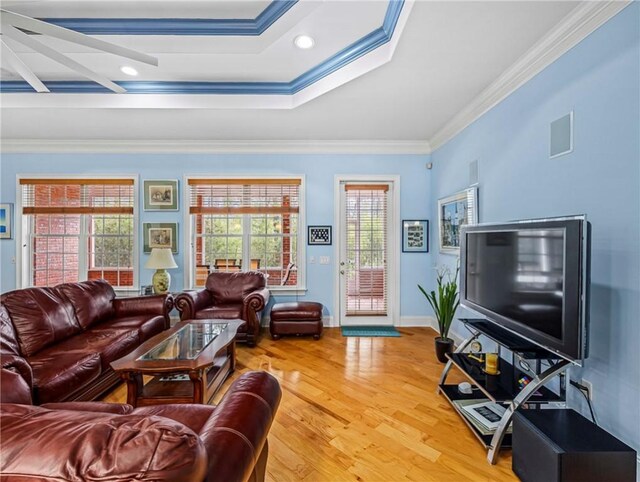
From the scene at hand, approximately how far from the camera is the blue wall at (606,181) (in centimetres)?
156

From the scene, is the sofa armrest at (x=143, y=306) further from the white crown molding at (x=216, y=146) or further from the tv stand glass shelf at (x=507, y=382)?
the tv stand glass shelf at (x=507, y=382)

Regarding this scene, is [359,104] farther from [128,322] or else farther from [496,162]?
[128,322]

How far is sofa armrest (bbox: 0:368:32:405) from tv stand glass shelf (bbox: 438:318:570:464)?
2.53m

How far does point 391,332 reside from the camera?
4176 millimetres

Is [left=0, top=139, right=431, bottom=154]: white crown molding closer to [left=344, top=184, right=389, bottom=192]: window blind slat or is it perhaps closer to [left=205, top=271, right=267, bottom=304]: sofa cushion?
[left=344, top=184, right=389, bottom=192]: window blind slat

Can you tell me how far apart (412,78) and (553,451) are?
9.05 feet

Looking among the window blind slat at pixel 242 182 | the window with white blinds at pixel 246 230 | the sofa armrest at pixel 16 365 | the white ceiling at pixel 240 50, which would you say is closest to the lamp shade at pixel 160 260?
the window with white blinds at pixel 246 230

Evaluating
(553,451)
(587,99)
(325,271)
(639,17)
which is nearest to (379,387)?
(553,451)

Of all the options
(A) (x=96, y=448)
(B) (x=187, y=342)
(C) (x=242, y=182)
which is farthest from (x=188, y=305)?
(A) (x=96, y=448)

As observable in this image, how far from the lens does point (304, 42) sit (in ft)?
7.97

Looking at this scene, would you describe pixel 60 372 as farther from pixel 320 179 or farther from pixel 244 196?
pixel 320 179

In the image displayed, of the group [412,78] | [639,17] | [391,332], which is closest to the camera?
[639,17]

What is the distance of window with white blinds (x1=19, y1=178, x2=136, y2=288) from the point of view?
14.6 feet

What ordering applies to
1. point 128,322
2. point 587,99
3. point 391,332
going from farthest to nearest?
point 391,332 < point 128,322 < point 587,99
